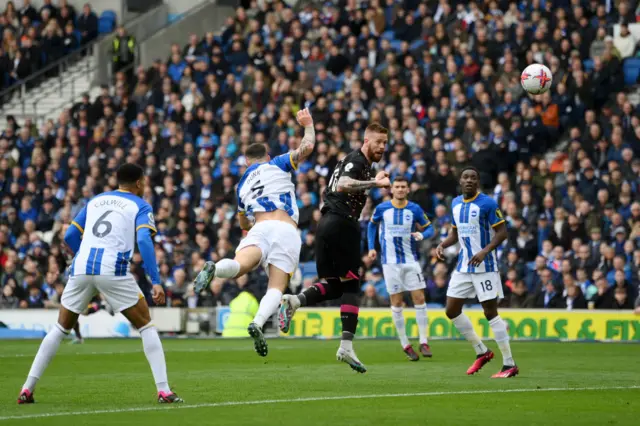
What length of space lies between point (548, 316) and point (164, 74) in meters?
15.3

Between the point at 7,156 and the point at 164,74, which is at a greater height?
the point at 164,74

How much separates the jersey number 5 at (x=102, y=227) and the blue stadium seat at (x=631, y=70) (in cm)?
1807

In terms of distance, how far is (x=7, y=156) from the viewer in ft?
109

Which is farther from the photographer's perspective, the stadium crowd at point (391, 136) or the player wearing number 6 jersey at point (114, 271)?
the stadium crowd at point (391, 136)

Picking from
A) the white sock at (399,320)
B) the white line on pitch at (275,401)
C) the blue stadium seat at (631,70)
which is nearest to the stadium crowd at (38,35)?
the blue stadium seat at (631,70)

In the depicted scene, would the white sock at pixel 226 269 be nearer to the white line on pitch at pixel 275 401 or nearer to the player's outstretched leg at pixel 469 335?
the white line on pitch at pixel 275 401

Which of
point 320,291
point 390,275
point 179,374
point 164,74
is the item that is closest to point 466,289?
point 320,291

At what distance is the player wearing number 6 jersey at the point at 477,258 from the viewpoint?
13.9 meters

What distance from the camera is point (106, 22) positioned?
3828 cm

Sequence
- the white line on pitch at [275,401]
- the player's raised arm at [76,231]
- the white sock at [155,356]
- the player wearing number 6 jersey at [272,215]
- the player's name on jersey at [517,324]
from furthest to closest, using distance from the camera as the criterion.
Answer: the player's name on jersey at [517,324]
the player wearing number 6 jersey at [272,215]
the player's raised arm at [76,231]
the white sock at [155,356]
the white line on pitch at [275,401]

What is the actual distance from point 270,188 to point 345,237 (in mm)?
1192

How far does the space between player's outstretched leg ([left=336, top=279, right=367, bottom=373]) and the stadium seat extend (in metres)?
26.2

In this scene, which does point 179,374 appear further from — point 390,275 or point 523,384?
point 390,275

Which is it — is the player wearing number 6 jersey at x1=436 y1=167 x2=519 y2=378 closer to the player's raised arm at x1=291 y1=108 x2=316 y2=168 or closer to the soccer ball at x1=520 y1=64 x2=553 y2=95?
the player's raised arm at x1=291 y1=108 x2=316 y2=168
